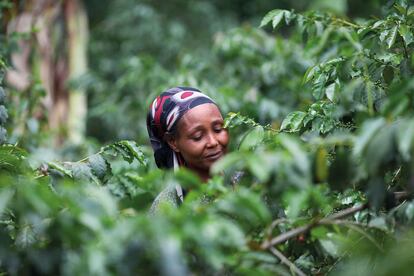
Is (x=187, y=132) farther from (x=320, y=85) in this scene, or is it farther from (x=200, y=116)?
(x=320, y=85)

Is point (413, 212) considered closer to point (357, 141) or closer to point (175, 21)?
point (357, 141)

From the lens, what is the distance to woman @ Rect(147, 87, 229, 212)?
2027mm

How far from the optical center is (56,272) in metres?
1.25

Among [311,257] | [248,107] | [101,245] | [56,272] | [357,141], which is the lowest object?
[248,107]

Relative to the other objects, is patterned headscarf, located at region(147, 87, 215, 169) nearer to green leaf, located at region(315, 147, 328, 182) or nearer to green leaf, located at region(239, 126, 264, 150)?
green leaf, located at region(239, 126, 264, 150)

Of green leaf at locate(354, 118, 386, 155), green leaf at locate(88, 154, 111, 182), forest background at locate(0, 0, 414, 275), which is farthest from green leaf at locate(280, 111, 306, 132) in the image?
green leaf at locate(354, 118, 386, 155)

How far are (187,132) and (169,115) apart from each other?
0.11 m

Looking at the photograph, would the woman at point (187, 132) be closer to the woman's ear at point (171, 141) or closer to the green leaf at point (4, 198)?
the woman's ear at point (171, 141)

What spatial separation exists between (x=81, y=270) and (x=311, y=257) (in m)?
0.69

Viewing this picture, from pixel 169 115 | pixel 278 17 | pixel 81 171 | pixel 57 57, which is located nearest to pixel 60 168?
pixel 81 171

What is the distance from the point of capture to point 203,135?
204 cm

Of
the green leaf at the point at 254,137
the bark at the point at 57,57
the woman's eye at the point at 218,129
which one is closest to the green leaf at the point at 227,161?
the green leaf at the point at 254,137

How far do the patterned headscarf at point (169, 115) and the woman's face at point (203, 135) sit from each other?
0.04 meters

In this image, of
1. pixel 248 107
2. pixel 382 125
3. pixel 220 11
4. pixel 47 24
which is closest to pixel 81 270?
pixel 382 125
